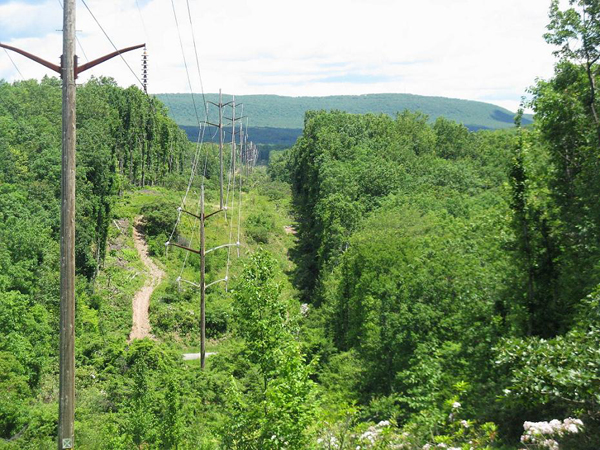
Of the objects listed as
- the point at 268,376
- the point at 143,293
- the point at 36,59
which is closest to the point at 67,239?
the point at 36,59

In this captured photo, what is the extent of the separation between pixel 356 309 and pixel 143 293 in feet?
61.3

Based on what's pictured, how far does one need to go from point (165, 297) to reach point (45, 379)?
12.2 metres

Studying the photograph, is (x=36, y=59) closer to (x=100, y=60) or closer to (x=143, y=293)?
(x=100, y=60)

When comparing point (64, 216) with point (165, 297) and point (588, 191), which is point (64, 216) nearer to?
point (588, 191)

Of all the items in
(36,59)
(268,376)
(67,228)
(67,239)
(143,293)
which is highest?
(36,59)

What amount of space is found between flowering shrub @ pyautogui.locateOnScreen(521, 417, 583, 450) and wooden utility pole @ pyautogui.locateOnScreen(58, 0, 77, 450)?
678cm

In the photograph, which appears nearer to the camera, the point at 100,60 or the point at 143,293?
the point at 100,60

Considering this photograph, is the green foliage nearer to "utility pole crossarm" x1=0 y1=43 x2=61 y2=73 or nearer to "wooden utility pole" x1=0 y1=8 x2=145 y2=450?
"wooden utility pole" x1=0 y1=8 x2=145 y2=450

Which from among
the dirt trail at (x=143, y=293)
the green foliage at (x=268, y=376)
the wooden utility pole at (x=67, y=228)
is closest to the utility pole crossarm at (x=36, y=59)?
the wooden utility pole at (x=67, y=228)

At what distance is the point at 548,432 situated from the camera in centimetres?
981

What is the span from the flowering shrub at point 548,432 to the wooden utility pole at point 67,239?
6.78m

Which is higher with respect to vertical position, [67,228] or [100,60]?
[100,60]

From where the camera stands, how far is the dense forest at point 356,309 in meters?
11.6

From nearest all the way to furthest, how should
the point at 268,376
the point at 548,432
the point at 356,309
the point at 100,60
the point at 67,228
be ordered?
the point at 67,228
the point at 100,60
the point at 548,432
the point at 268,376
the point at 356,309
